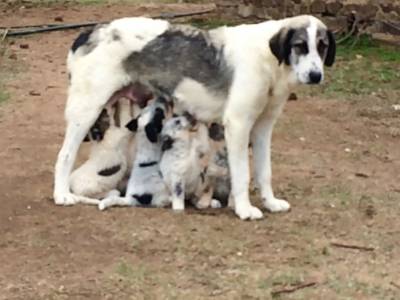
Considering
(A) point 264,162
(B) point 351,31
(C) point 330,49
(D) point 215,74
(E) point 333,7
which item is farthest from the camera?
(E) point 333,7

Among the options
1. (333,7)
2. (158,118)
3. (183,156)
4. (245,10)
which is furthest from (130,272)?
(245,10)

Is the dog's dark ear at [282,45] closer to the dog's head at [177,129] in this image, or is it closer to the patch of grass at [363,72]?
the dog's head at [177,129]

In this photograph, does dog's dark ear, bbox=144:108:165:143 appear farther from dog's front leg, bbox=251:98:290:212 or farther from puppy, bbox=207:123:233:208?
dog's front leg, bbox=251:98:290:212

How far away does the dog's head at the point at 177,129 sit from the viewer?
7426mm

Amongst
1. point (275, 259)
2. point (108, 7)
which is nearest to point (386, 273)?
point (275, 259)

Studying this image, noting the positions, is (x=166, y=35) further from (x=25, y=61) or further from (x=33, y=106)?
(x=25, y=61)

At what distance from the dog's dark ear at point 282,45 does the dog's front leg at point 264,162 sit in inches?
21.7

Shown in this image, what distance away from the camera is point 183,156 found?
24.3 feet

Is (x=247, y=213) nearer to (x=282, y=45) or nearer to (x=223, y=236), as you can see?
(x=223, y=236)

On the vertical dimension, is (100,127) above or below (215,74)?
below

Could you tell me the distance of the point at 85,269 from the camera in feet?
20.6

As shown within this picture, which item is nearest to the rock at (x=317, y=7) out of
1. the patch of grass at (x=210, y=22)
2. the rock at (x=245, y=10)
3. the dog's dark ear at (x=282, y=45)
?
the rock at (x=245, y=10)

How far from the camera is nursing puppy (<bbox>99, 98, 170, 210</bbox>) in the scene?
24.6ft

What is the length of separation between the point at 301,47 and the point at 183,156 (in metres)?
1.07
